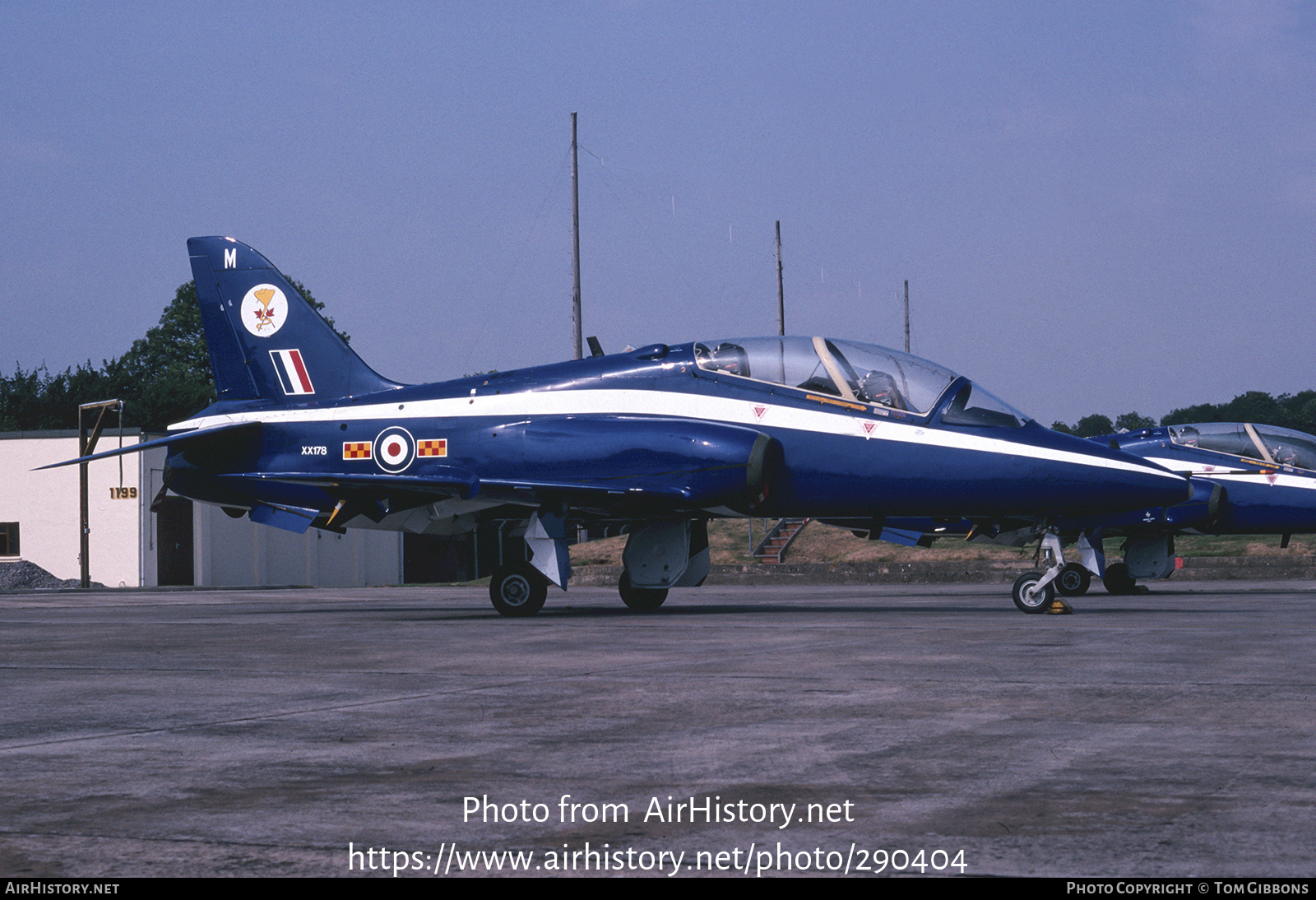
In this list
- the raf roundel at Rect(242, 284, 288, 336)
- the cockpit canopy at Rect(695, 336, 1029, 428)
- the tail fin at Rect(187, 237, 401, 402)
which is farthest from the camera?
the raf roundel at Rect(242, 284, 288, 336)

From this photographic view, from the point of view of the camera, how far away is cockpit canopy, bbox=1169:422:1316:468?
20.6 meters

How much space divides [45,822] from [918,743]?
332 centimetres

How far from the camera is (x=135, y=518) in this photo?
4391 centimetres

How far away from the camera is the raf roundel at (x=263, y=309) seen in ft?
62.6

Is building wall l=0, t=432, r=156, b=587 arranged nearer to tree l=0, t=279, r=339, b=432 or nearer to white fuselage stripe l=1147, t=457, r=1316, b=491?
tree l=0, t=279, r=339, b=432

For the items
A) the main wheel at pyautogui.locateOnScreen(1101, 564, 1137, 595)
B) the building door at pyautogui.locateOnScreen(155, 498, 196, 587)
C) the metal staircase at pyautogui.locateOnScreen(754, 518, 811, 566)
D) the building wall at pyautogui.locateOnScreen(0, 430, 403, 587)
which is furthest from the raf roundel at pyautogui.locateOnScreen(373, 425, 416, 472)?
the building door at pyautogui.locateOnScreen(155, 498, 196, 587)

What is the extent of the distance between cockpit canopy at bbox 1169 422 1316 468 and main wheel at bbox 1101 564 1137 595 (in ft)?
7.65

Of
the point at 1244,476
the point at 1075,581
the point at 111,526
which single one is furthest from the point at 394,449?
the point at 111,526

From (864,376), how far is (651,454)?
2.71 meters

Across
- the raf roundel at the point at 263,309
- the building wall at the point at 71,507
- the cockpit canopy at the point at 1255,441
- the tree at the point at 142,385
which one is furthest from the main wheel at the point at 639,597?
the tree at the point at 142,385

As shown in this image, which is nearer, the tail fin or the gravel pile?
the tail fin

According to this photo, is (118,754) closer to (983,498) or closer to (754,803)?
(754,803)

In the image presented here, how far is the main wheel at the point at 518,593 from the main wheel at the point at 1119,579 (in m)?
10.9
